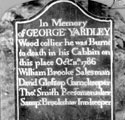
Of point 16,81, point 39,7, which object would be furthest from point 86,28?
point 16,81

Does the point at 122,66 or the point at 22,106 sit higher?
the point at 122,66

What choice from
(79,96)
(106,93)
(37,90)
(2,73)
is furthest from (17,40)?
(106,93)

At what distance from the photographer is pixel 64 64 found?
5.23 ft

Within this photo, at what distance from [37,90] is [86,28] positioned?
0.46 m

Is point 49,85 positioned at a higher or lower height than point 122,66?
lower

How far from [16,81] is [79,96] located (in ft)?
1.24

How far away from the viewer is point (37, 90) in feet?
5.26

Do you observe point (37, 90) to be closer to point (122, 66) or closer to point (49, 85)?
point (49, 85)

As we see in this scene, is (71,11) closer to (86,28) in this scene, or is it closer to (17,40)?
(86,28)

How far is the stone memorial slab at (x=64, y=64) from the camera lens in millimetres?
1585

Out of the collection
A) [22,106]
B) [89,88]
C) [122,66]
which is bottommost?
[22,106]

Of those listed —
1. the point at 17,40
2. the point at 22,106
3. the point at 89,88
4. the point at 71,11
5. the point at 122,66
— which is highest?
the point at 71,11

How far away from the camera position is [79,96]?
1.59 meters

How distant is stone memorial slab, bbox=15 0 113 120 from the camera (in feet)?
5.20
